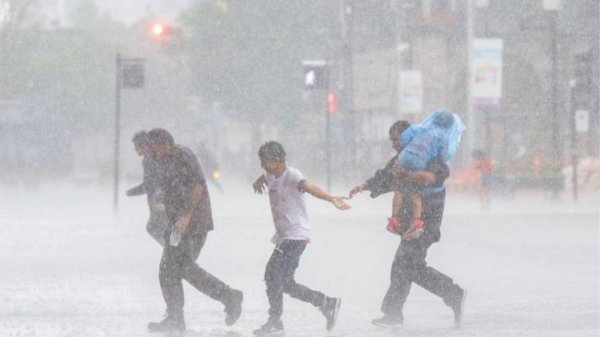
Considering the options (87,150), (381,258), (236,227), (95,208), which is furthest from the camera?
(87,150)

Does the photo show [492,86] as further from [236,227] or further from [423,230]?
[423,230]

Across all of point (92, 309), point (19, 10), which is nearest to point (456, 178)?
point (92, 309)

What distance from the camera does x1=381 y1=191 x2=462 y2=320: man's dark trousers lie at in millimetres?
12203

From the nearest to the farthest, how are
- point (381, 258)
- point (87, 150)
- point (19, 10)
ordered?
point (381, 258), point (19, 10), point (87, 150)

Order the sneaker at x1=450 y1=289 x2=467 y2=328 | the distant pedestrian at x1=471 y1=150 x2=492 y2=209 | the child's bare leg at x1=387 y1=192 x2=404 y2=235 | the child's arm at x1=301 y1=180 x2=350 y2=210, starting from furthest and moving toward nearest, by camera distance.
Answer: the distant pedestrian at x1=471 y1=150 x2=492 y2=209 → the sneaker at x1=450 y1=289 x2=467 y2=328 → the child's bare leg at x1=387 y1=192 x2=404 y2=235 → the child's arm at x1=301 y1=180 x2=350 y2=210

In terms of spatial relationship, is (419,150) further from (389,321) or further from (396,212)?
(389,321)

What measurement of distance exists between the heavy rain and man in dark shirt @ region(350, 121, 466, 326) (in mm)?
16

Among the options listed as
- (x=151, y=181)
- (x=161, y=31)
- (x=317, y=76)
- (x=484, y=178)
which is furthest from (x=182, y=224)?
(x=317, y=76)

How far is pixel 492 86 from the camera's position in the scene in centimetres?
4203

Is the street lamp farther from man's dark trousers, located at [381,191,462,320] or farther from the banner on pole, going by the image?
man's dark trousers, located at [381,191,462,320]

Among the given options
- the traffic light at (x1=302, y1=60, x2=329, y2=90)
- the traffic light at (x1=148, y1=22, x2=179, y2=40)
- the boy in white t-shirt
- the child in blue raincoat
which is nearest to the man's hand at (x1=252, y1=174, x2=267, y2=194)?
the boy in white t-shirt

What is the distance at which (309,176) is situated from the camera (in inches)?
2702

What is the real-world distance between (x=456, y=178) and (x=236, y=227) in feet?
60.2

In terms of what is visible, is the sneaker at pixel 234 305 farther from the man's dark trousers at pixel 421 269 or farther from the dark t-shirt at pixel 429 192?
the dark t-shirt at pixel 429 192
